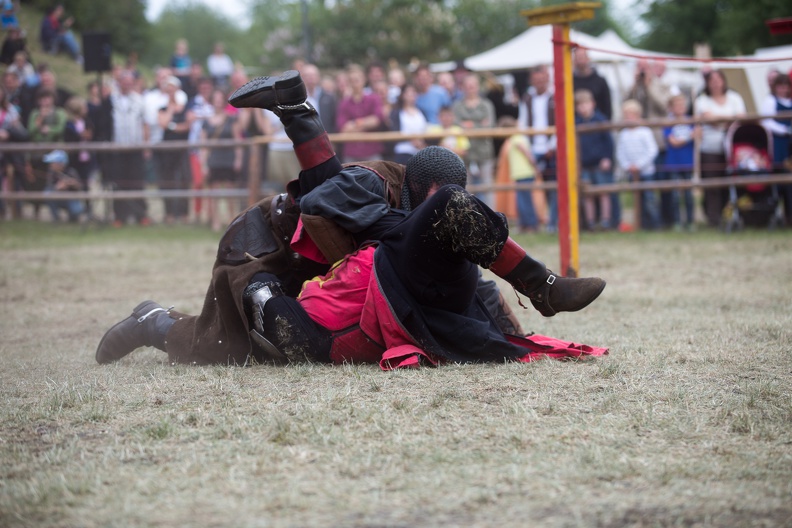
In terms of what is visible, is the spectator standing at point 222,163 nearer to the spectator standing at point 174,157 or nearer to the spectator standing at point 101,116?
the spectator standing at point 174,157

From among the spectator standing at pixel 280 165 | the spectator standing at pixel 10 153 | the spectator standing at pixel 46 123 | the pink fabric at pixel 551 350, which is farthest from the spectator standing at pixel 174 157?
the pink fabric at pixel 551 350

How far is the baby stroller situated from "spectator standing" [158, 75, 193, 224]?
6329 mm

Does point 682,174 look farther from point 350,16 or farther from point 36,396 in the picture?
point 350,16

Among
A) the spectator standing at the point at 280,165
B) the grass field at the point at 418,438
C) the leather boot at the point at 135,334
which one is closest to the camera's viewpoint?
the grass field at the point at 418,438

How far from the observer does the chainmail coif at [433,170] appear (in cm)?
420

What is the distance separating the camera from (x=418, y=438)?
3100mm

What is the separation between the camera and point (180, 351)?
459cm

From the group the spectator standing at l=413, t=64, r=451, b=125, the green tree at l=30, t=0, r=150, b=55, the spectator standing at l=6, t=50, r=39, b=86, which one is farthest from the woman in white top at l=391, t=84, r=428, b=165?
the green tree at l=30, t=0, r=150, b=55

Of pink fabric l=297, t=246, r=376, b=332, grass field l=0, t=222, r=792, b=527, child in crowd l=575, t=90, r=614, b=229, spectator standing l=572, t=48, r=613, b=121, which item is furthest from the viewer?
spectator standing l=572, t=48, r=613, b=121

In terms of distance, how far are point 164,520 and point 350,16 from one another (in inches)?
1153

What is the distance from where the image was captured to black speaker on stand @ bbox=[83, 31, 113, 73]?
526 inches

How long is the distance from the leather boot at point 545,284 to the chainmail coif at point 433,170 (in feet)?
1.28

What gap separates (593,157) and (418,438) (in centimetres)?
806

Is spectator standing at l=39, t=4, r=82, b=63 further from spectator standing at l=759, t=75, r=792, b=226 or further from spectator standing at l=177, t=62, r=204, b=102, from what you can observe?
spectator standing at l=759, t=75, r=792, b=226
